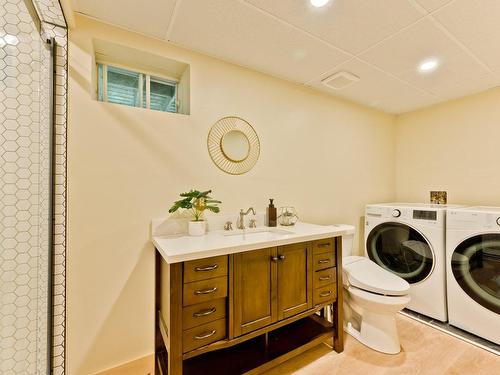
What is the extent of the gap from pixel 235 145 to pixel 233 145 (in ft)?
0.06

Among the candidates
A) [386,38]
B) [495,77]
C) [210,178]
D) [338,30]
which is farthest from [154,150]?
[495,77]

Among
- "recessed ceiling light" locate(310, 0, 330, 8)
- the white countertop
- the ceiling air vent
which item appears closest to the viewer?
the white countertop

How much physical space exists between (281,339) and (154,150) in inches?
60.7

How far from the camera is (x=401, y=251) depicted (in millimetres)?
2309

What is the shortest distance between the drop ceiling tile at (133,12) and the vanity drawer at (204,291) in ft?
4.84

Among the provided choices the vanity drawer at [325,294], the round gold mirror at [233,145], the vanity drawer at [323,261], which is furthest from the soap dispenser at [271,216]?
the vanity drawer at [325,294]

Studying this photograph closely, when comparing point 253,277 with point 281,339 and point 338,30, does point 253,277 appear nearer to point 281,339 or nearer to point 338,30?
point 281,339

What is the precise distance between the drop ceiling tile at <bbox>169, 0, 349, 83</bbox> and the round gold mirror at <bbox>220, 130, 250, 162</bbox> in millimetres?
568

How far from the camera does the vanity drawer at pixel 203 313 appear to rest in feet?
3.80

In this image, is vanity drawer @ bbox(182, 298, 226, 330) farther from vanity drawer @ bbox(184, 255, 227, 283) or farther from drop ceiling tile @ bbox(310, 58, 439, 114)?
drop ceiling tile @ bbox(310, 58, 439, 114)

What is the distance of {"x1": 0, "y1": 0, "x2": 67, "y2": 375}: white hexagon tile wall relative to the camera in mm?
1016

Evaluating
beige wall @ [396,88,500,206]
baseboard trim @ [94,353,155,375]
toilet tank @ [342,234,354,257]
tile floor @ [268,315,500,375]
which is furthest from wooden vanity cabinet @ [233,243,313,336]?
beige wall @ [396,88,500,206]

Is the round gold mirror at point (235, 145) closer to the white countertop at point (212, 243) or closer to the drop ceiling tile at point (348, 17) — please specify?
the white countertop at point (212, 243)

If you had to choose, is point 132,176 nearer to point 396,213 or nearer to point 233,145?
point 233,145
